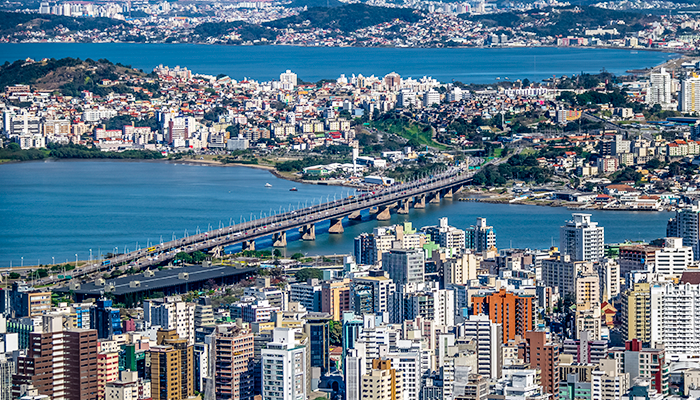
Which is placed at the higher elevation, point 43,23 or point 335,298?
point 43,23

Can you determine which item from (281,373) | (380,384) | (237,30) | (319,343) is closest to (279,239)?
(319,343)

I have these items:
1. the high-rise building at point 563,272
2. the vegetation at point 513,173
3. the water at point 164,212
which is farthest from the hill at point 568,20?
the high-rise building at point 563,272

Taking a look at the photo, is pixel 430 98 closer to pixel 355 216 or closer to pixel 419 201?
pixel 419 201

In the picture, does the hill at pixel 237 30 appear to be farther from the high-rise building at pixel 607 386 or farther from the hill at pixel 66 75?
the high-rise building at pixel 607 386

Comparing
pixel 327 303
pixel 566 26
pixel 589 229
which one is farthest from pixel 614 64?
pixel 327 303

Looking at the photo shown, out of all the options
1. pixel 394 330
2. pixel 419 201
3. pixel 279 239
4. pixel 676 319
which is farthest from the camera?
pixel 419 201

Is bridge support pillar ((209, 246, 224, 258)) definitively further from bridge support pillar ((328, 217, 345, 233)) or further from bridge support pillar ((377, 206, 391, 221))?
bridge support pillar ((377, 206, 391, 221))

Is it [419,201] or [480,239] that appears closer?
[480,239]

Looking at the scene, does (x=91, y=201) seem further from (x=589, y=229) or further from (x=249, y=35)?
(x=249, y=35)
